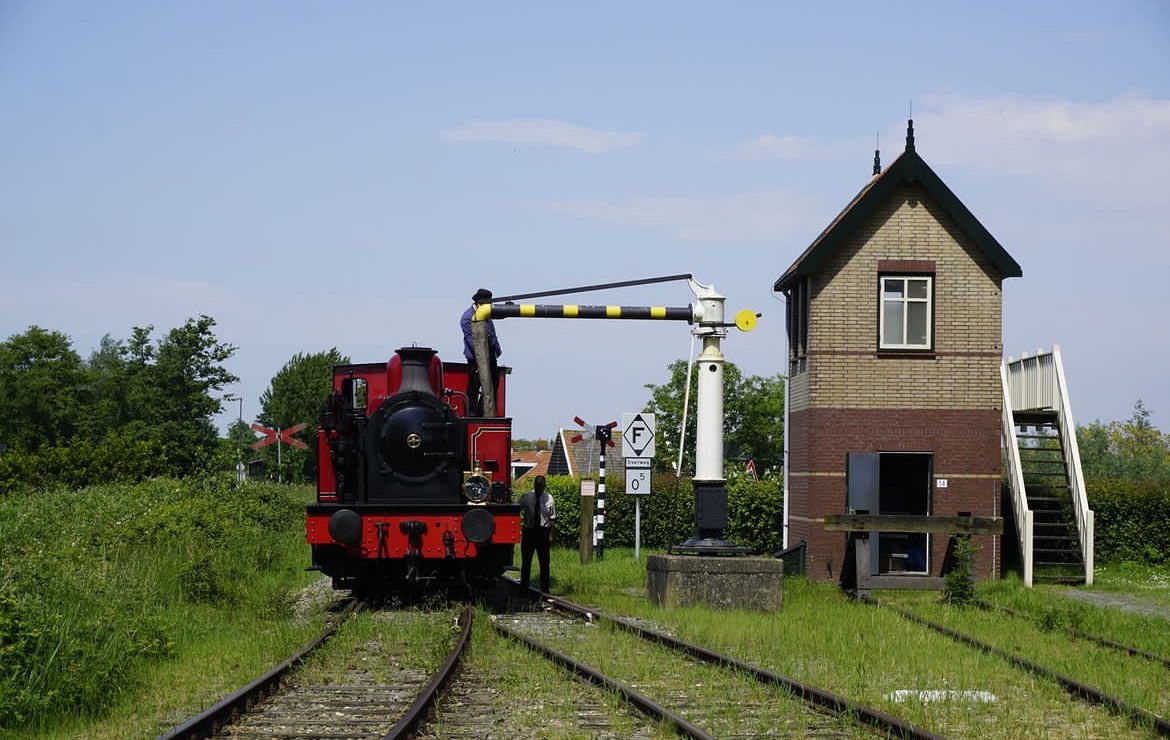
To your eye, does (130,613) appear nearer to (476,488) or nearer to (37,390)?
(476,488)

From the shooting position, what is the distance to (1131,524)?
2531 cm

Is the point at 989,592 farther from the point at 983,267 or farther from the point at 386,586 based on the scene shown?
the point at 386,586

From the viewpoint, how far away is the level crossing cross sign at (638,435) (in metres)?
24.6

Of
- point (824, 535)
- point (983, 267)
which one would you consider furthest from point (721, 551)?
point (983, 267)

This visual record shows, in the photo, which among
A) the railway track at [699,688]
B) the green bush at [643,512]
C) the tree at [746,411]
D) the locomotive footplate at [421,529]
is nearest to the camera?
the railway track at [699,688]

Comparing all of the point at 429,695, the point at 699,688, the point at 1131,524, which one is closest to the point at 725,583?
the point at 699,688

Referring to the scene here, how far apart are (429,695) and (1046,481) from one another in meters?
17.8

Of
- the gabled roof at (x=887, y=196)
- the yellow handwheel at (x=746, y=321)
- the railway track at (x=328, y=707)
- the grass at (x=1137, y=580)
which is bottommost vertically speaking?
the grass at (x=1137, y=580)

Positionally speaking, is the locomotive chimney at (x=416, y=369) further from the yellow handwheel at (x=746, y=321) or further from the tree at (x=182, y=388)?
the tree at (x=182, y=388)

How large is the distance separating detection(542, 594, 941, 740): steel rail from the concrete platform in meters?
2.31

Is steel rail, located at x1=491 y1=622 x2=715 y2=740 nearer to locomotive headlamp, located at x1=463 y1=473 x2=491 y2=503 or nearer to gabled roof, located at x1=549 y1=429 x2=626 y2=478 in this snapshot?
locomotive headlamp, located at x1=463 y1=473 x2=491 y2=503

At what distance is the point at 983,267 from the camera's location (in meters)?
23.2

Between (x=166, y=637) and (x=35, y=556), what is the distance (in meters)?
2.18


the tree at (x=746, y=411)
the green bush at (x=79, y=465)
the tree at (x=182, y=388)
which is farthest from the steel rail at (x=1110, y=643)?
the tree at (x=746, y=411)
